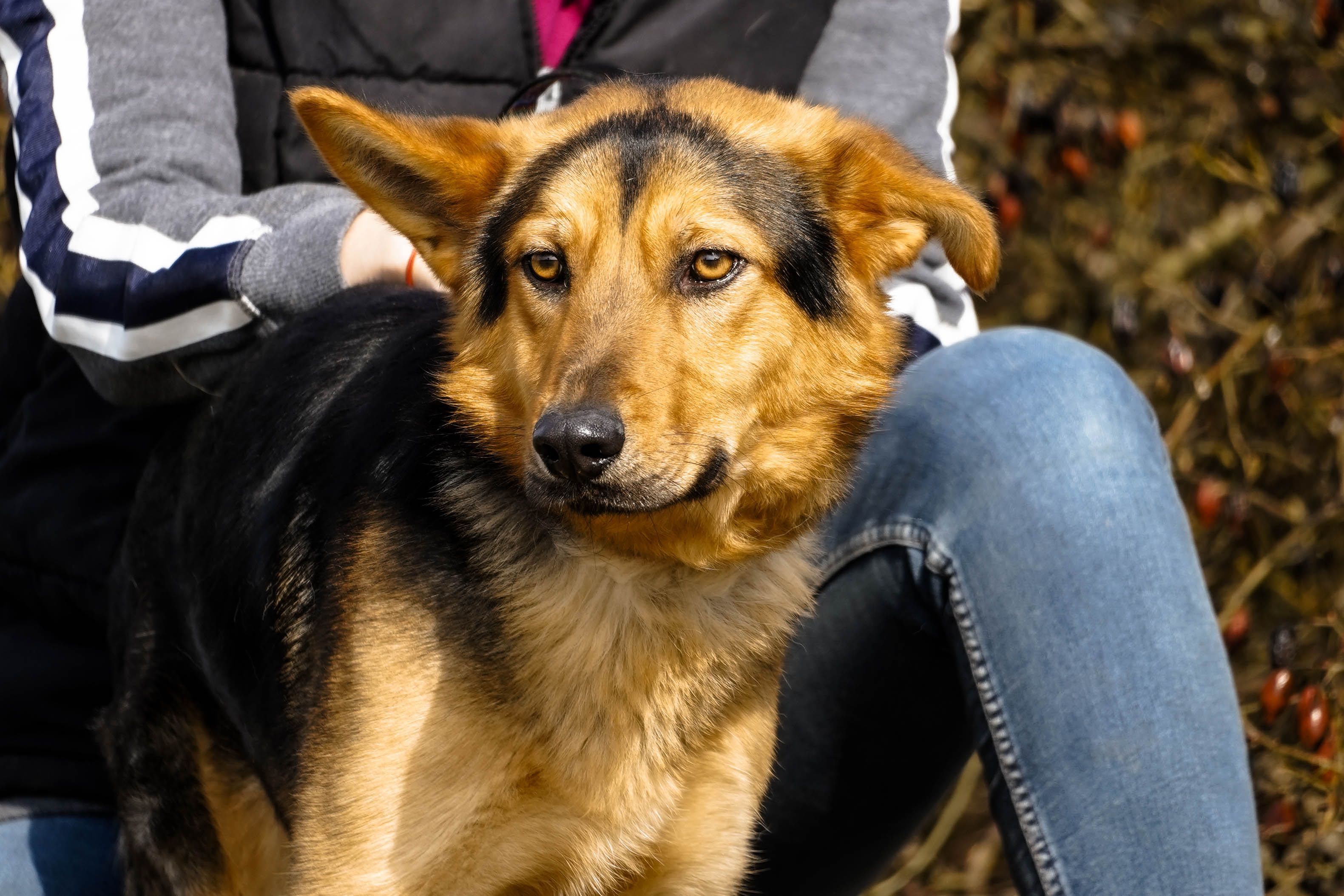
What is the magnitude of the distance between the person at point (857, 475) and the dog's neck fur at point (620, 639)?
0.31m

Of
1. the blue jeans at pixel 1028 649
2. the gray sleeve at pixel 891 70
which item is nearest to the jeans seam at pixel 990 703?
the blue jeans at pixel 1028 649

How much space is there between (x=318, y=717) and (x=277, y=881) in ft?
2.01

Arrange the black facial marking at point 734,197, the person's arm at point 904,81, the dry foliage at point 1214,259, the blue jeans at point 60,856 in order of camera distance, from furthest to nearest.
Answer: the dry foliage at point 1214,259 → the person's arm at point 904,81 → the blue jeans at point 60,856 → the black facial marking at point 734,197

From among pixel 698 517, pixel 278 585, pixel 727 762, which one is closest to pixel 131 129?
pixel 278 585

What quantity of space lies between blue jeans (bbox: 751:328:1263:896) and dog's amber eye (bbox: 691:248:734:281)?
1.89 ft

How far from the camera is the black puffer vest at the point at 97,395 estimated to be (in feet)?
10.8

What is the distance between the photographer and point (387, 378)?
2807 millimetres

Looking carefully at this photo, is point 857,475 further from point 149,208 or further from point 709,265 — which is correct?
point 149,208

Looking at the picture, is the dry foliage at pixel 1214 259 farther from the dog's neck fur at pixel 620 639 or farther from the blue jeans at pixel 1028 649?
the dog's neck fur at pixel 620 639

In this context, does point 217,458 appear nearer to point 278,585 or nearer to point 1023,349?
point 278,585

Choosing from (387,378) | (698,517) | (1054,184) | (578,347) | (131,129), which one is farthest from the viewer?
(1054,184)

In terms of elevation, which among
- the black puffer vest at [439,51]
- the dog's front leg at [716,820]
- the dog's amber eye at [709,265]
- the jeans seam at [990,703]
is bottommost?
the dog's front leg at [716,820]

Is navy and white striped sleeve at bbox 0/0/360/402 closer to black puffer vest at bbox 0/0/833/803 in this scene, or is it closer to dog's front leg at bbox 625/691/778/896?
black puffer vest at bbox 0/0/833/803

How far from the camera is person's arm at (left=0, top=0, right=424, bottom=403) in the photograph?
2926mm
